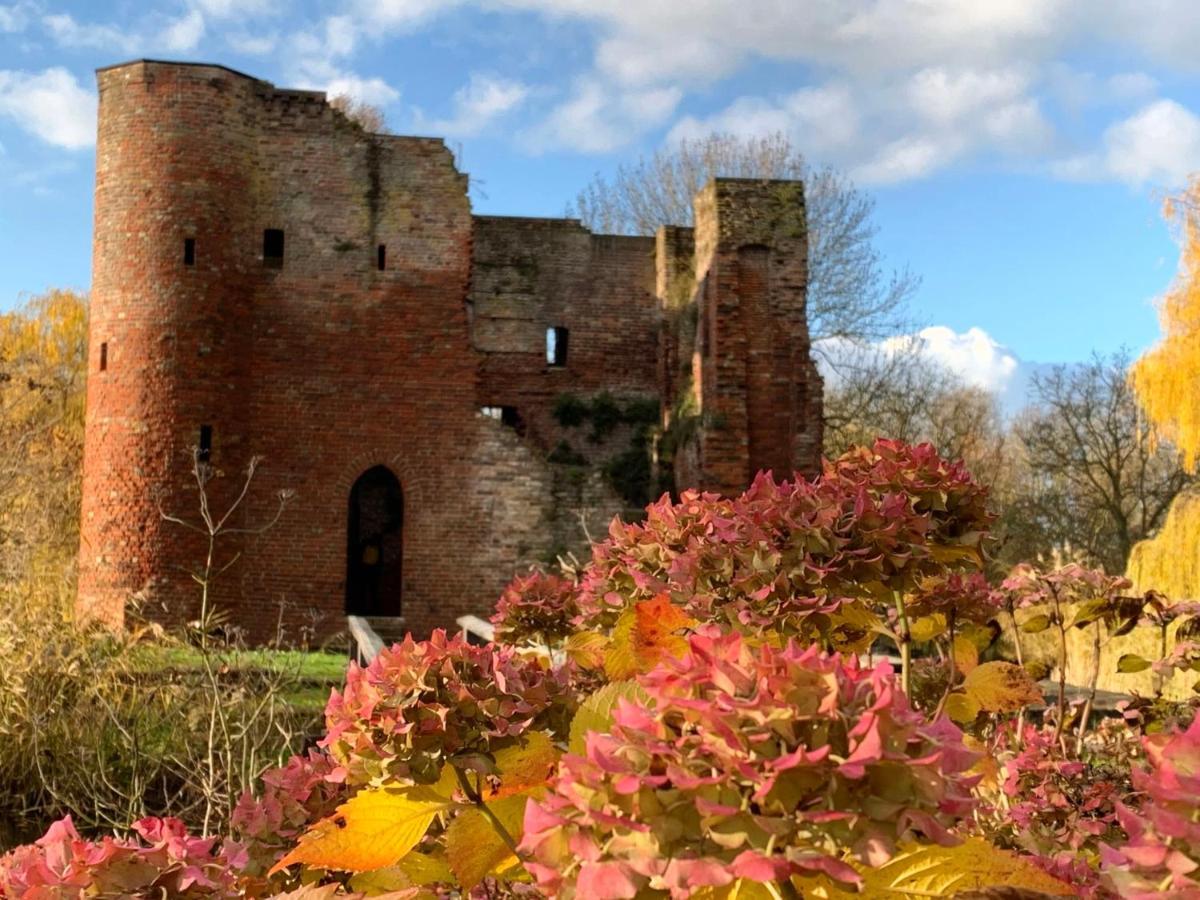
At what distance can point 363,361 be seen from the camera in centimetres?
1838

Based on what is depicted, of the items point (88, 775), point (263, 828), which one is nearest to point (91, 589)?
point (88, 775)

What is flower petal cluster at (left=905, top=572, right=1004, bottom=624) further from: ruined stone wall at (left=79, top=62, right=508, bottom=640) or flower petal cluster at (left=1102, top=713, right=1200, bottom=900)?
ruined stone wall at (left=79, top=62, right=508, bottom=640)

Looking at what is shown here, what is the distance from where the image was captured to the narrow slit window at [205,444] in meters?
17.4

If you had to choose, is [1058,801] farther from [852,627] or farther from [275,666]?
[275,666]

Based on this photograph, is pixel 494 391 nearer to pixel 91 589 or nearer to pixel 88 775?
pixel 91 589

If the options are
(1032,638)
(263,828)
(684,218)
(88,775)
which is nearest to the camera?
(263,828)

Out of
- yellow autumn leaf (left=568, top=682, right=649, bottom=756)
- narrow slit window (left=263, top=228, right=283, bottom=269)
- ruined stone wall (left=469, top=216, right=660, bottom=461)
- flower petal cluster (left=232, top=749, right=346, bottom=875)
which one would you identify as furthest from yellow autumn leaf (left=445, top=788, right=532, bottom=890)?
narrow slit window (left=263, top=228, right=283, bottom=269)

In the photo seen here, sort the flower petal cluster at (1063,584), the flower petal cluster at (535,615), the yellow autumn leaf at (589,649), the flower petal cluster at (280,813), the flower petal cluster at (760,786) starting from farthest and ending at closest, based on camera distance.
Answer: the flower petal cluster at (535,615), the flower petal cluster at (1063,584), the yellow autumn leaf at (589,649), the flower petal cluster at (280,813), the flower petal cluster at (760,786)

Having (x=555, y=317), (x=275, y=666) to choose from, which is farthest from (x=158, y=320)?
(x=275, y=666)

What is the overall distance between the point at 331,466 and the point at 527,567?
312 centimetres

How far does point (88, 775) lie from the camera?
9156 mm

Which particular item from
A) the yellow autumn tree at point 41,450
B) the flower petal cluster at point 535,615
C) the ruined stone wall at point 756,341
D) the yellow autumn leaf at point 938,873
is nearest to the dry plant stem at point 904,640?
the yellow autumn leaf at point 938,873

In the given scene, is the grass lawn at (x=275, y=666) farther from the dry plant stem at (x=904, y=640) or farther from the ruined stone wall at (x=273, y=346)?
the dry plant stem at (x=904, y=640)

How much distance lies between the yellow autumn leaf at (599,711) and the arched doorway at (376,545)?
17023mm
